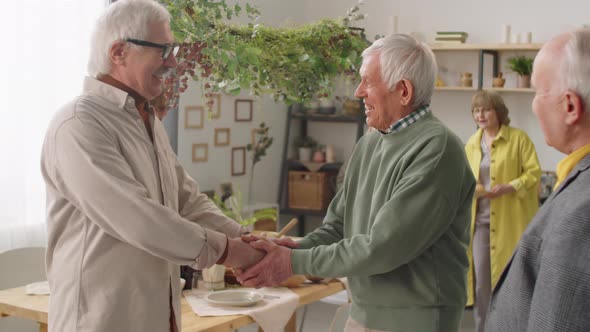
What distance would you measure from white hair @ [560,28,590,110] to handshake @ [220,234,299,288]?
113 centimetres

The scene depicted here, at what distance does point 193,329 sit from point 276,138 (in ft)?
14.7

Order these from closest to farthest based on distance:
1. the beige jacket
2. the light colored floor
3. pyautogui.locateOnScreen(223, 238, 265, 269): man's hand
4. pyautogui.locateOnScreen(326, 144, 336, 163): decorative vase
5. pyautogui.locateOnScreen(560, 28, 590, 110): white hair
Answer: pyautogui.locateOnScreen(560, 28, 590, 110): white hair → the beige jacket → pyautogui.locateOnScreen(223, 238, 265, 269): man's hand → the light colored floor → pyautogui.locateOnScreen(326, 144, 336, 163): decorative vase

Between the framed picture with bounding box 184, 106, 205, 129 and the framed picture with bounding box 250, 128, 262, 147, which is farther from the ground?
the framed picture with bounding box 184, 106, 205, 129

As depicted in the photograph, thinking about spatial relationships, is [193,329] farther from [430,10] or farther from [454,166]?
[430,10]

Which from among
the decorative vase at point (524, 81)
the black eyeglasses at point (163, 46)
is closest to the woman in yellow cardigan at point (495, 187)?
the decorative vase at point (524, 81)

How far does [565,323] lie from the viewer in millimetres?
1418

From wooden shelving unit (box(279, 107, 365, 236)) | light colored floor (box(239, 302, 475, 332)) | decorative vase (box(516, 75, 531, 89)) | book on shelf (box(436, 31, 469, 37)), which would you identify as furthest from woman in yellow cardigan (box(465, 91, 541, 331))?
wooden shelving unit (box(279, 107, 365, 236))

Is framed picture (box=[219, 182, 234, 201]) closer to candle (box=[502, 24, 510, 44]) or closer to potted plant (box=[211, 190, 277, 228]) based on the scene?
potted plant (box=[211, 190, 277, 228])

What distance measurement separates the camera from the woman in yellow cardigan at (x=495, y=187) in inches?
214

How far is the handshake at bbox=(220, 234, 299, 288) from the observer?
241cm

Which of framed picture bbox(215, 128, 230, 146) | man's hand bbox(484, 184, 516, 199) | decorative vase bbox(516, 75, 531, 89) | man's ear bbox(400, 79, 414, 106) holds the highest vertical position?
decorative vase bbox(516, 75, 531, 89)

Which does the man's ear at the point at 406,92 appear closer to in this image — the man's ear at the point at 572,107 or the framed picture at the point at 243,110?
the man's ear at the point at 572,107

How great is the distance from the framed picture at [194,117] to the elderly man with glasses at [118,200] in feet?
12.5

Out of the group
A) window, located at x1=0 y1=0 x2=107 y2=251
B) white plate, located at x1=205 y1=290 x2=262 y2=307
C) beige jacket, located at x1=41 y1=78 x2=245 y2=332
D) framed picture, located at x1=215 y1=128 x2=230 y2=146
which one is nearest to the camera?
beige jacket, located at x1=41 y1=78 x2=245 y2=332
